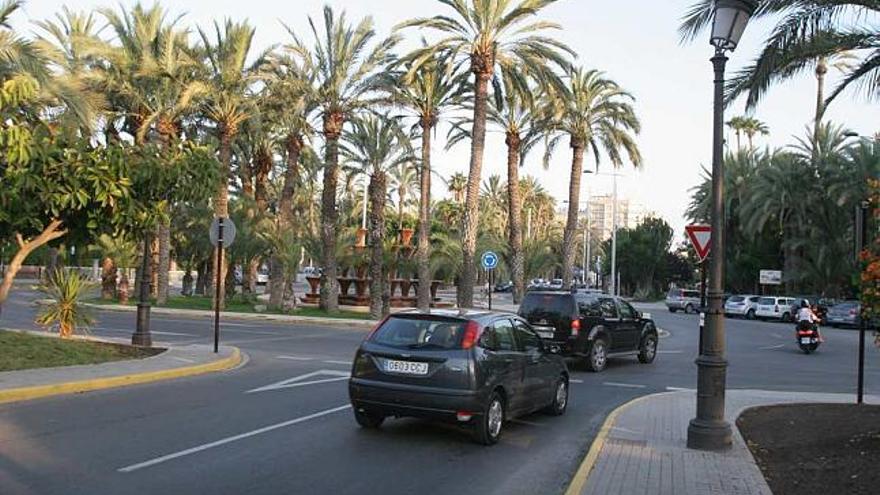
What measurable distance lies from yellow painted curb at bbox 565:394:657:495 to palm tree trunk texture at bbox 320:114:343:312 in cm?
2409

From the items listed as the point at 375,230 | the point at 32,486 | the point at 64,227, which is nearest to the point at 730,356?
the point at 375,230

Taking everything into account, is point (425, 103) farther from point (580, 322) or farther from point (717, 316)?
point (717, 316)

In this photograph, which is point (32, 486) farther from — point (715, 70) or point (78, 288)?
point (78, 288)

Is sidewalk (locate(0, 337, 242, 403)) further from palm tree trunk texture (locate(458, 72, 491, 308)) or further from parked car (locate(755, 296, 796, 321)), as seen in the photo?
parked car (locate(755, 296, 796, 321))

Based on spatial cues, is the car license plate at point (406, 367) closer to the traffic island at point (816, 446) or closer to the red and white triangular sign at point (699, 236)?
the traffic island at point (816, 446)

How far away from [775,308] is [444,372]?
4920cm

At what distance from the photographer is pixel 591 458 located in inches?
334

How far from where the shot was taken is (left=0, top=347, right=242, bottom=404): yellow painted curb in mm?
11617

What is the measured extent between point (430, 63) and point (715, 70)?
24.0 metres

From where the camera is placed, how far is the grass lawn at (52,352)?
564 inches

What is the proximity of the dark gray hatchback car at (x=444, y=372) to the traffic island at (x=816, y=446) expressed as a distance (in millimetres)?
2920

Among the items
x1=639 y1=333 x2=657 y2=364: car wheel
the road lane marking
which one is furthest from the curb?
x1=639 y1=333 x2=657 y2=364: car wheel

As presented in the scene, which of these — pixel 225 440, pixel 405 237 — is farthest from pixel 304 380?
pixel 405 237

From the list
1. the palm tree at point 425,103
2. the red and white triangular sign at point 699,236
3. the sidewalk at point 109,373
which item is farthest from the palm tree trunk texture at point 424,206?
the red and white triangular sign at point 699,236
